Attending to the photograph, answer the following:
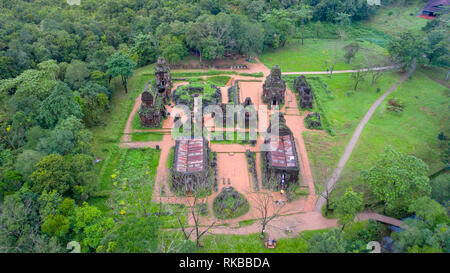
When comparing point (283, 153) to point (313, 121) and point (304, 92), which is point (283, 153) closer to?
point (313, 121)

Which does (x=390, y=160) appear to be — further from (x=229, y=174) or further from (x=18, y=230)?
(x=18, y=230)

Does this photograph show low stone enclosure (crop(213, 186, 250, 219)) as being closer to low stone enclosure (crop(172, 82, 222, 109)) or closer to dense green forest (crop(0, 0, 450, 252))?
dense green forest (crop(0, 0, 450, 252))

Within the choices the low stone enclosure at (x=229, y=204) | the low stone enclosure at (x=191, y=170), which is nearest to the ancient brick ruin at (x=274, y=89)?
the low stone enclosure at (x=191, y=170)

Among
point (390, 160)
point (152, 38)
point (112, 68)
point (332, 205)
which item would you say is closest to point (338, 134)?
point (390, 160)

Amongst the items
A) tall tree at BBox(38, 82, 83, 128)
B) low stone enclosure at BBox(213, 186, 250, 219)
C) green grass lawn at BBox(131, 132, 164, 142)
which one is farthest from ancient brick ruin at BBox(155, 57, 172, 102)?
low stone enclosure at BBox(213, 186, 250, 219)

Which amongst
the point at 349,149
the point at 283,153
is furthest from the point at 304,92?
the point at 283,153

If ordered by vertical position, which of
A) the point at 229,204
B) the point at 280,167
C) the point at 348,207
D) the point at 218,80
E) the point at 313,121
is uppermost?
the point at 218,80

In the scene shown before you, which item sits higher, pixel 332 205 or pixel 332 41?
pixel 332 41
